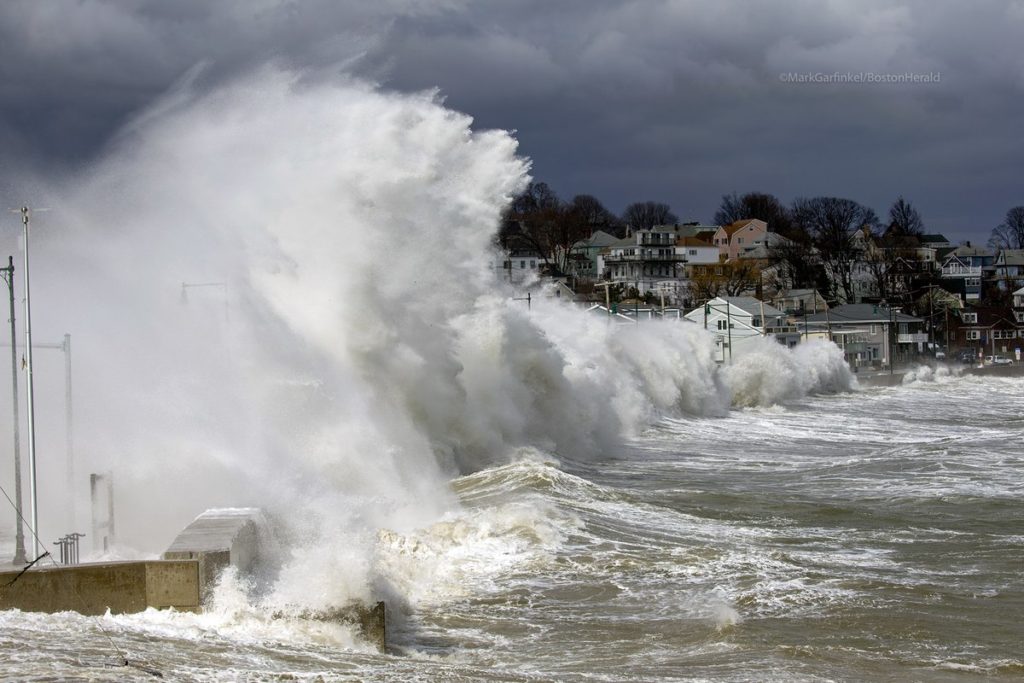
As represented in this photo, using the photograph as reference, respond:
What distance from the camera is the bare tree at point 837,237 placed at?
377 feet

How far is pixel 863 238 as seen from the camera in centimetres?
11725

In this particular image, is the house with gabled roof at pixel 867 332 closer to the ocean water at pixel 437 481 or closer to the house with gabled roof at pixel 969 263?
the house with gabled roof at pixel 969 263

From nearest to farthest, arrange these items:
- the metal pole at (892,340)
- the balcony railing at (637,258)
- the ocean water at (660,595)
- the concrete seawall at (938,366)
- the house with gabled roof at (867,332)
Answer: the ocean water at (660,595), the concrete seawall at (938,366), the metal pole at (892,340), the house with gabled roof at (867,332), the balcony railing at (637,258)

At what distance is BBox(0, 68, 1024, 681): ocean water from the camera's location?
11961mm

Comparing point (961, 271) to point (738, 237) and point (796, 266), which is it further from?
point (796, 266)

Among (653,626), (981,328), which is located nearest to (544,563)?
(653,626)

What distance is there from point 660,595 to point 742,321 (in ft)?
211

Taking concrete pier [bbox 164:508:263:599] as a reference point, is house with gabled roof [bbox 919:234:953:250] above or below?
above

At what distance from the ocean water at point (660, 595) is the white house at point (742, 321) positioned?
4561 cm

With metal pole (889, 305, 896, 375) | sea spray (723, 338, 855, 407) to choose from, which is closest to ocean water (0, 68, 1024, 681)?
sea spray (723, 338, 855, 407)

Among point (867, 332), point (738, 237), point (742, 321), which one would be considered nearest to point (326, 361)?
point (742, 321)

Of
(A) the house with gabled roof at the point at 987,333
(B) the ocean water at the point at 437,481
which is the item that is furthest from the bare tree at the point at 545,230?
(B) the ocean water at the point at 437,481

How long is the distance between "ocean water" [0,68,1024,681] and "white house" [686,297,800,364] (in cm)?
3294

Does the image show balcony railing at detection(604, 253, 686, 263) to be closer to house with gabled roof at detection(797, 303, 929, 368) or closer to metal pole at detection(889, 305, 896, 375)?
house with gabled roof at detection(797, 303, 929, 368)
